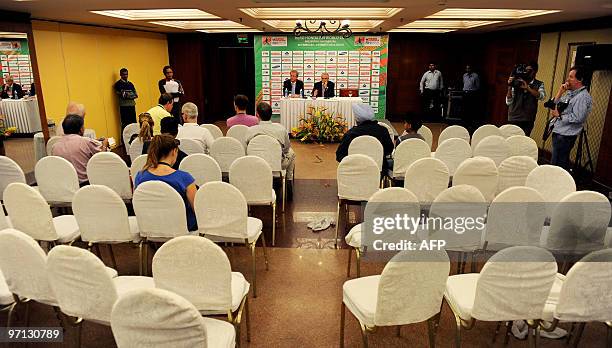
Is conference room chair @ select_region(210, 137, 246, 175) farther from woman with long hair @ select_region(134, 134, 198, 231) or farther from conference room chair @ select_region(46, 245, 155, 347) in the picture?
conference room chair @ select_region(46, 245, 155, 347)

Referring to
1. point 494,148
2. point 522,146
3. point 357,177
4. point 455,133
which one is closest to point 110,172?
point 357,177

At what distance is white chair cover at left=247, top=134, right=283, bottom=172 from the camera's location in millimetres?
5320

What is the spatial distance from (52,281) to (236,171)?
7.15 ft

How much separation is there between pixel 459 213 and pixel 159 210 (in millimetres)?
2403

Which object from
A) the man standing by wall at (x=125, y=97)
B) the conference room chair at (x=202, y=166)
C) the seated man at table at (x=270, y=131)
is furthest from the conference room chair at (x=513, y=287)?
the man standing by wall at (x=125, y=97)

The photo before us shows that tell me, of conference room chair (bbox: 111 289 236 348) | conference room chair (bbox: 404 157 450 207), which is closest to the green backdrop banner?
conference room chair (bbox: 404 157 450 207)

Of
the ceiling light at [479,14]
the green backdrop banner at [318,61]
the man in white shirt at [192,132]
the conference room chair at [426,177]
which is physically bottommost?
the conference room chair at [426,177]

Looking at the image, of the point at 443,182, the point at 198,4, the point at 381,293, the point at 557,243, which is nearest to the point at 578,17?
the point at 443,182

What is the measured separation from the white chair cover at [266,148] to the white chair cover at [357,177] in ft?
3.85

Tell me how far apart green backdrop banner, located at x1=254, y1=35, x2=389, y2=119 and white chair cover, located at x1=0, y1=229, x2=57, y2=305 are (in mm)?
10267

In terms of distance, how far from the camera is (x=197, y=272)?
7.75ft

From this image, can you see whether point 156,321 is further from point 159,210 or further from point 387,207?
point 387,207

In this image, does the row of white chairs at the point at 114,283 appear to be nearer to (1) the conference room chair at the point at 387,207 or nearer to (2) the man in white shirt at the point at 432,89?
(1) the conference room chair at the point at 387,207

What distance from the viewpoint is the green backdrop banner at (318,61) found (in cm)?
1243
